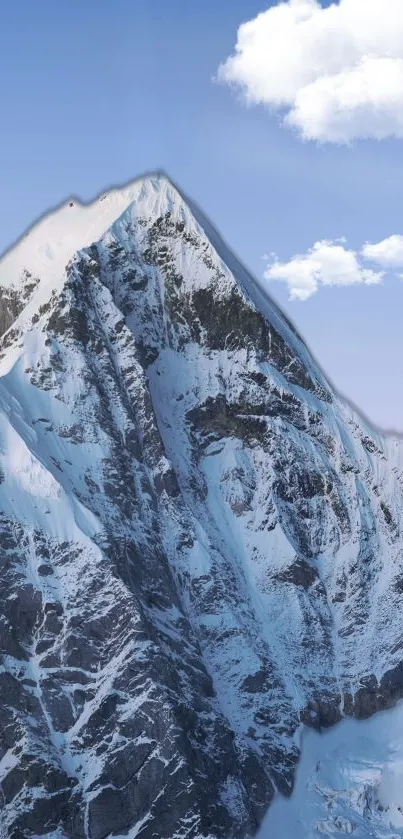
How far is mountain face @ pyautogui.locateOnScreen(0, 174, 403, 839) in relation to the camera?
152875 millimetres

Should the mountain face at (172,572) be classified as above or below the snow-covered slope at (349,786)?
above

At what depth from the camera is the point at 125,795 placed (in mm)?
151250

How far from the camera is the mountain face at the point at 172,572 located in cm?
15288

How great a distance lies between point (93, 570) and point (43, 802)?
27.2 metres

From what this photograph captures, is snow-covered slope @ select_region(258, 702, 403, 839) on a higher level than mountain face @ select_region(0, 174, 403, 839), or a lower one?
lower

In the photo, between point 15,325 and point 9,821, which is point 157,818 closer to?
point 9,821

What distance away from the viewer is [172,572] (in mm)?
178625

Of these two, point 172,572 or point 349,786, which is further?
point 172,572

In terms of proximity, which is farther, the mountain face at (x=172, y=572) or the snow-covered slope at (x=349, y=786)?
the snow-covered slope at (x=349, y=786)

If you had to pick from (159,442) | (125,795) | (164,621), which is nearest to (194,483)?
(159,442)

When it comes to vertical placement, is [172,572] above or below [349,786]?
above

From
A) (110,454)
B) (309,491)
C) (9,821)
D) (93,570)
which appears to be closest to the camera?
(9,821)

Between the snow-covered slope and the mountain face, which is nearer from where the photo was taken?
the mountain face

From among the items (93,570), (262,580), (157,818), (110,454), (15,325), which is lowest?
(157,818)
